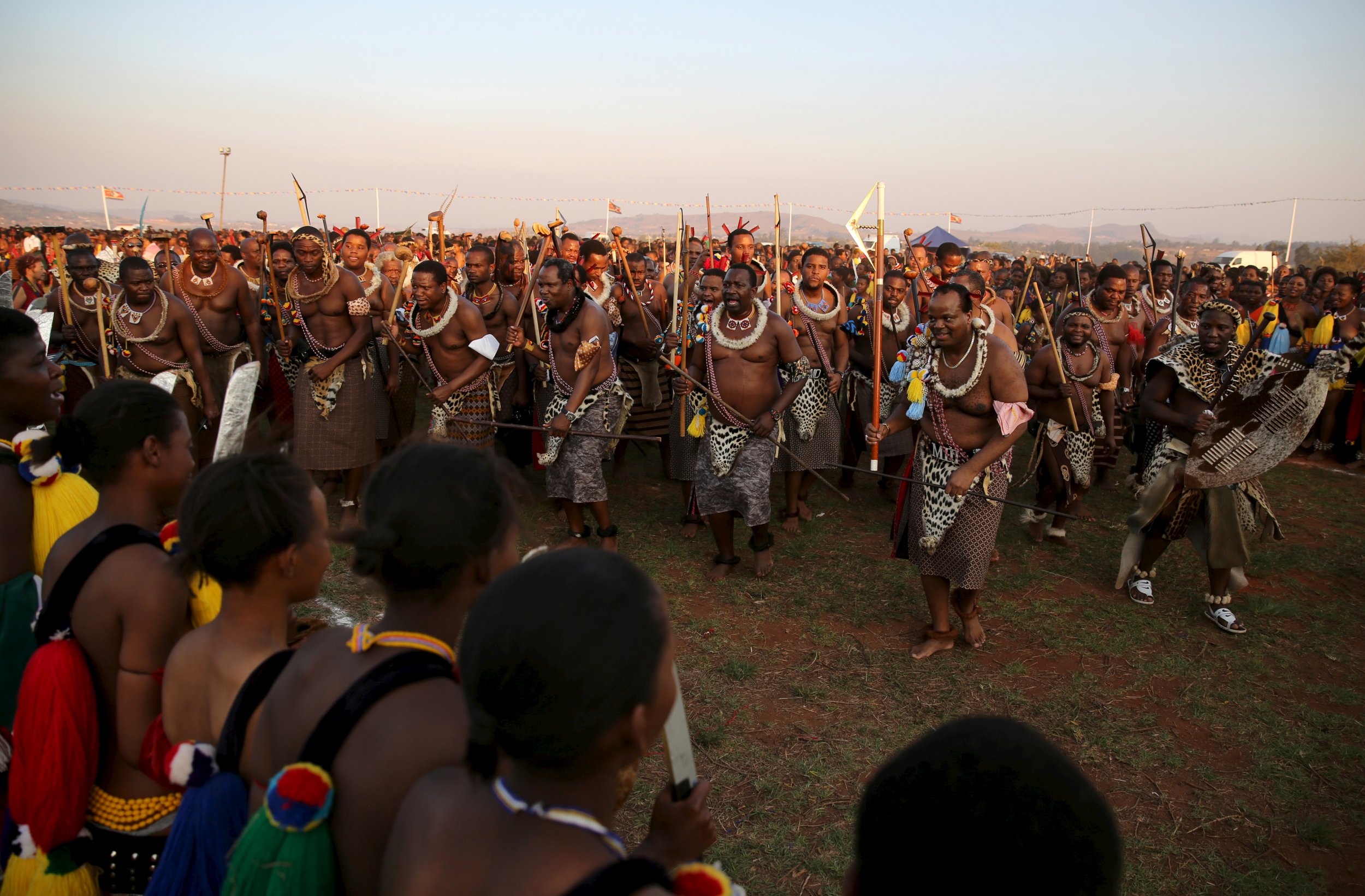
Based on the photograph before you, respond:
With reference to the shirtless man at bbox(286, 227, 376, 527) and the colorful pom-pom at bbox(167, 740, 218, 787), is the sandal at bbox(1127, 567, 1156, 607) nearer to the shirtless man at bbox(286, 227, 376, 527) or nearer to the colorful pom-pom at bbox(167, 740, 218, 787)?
the colorful pom-pom at bbox(167, 740, 218, 787)

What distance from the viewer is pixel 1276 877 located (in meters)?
3.22

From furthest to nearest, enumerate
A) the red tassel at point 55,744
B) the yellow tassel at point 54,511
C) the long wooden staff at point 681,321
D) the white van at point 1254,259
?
the white van at point 1254,259 < the long wooden staff at point 681,321 < the yellow tassel at point 54,511 < the red tassel at point 55,744

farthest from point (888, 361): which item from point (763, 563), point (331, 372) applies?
point (331, 372)

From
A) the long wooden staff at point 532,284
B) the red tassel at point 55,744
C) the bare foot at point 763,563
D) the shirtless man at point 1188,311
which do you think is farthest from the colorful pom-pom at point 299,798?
the shirtless man at point 1188,311

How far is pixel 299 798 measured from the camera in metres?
1.46

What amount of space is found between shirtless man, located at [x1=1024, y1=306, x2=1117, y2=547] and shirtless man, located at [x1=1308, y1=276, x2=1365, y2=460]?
11.6ft

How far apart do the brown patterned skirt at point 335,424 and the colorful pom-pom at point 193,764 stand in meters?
5.37

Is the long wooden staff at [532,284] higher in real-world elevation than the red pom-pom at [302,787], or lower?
higher

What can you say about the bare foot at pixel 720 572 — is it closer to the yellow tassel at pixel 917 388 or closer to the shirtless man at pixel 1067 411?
the yellow tassel at pixel 917 388

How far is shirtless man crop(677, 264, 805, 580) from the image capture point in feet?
19.6

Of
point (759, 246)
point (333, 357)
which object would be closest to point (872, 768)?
point (333, 357)

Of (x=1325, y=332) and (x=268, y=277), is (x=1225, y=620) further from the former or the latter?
(x=268, y=277)

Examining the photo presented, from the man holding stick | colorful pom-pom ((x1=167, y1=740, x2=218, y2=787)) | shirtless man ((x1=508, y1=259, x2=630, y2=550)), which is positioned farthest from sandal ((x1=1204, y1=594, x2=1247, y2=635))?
colorful pom-pom ((x1=167, y1=740, x2=218, y2=787))

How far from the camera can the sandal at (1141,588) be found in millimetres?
5691
